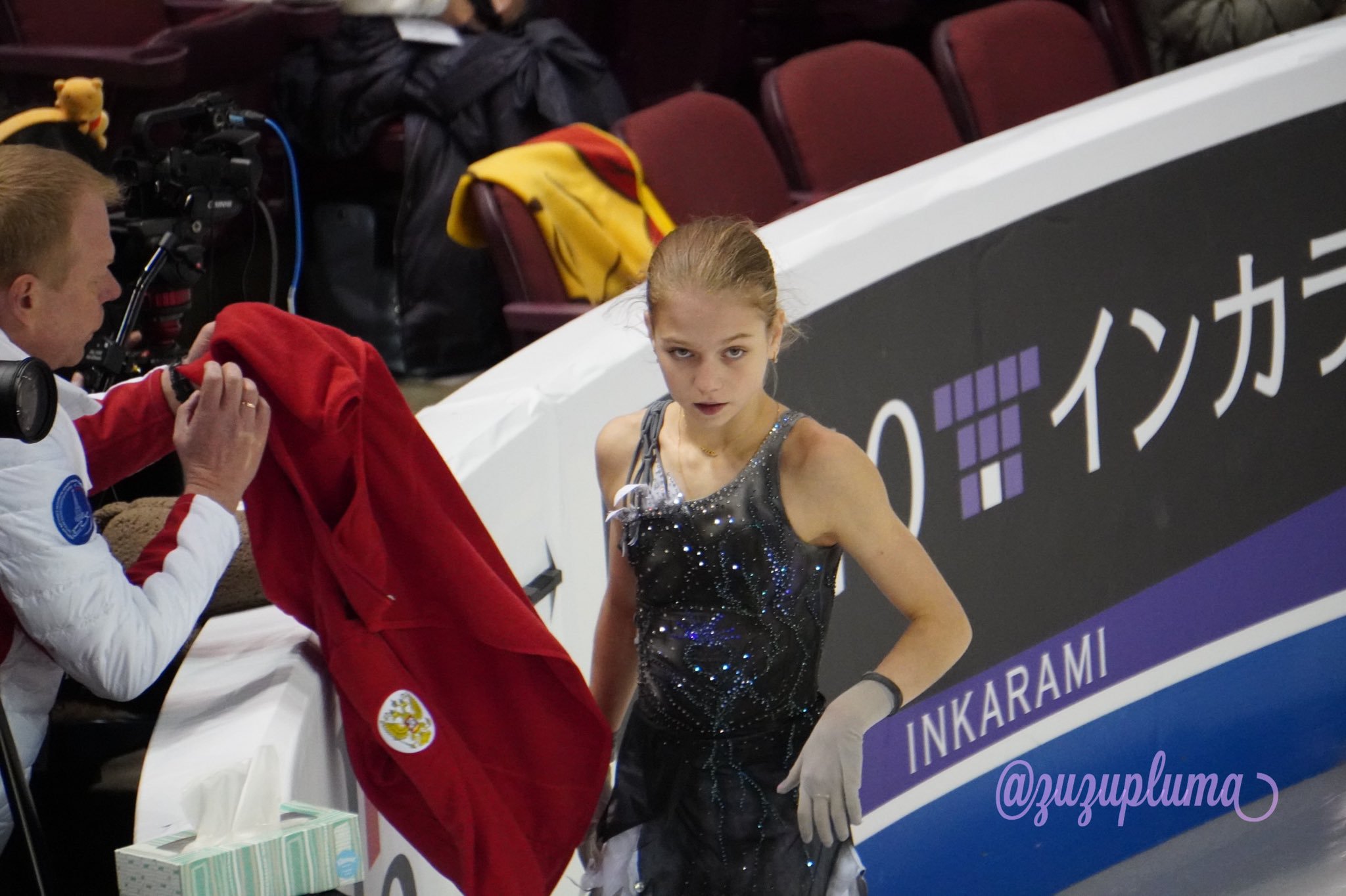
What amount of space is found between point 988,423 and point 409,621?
1.37 metres

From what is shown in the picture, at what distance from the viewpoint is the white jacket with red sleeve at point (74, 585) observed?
4.79 ft

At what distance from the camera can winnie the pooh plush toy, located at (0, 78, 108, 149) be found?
309 cm

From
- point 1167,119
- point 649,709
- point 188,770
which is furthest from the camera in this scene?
point 1167,119

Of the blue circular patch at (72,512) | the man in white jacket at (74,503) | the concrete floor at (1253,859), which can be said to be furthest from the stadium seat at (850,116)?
Answer: the blue circular patch at (72,512)

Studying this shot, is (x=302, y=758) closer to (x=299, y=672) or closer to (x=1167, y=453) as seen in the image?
(x=299, y=672)

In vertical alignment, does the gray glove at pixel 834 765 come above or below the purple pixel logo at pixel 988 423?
above

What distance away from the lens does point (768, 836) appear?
165 centimetres

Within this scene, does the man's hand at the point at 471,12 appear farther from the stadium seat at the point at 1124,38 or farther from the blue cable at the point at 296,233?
the stadium seat at the point at 1124,38

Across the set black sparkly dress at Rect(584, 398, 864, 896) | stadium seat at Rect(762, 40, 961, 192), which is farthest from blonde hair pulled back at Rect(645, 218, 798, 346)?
stadium seat at Rect(762, 40, 961, 192)

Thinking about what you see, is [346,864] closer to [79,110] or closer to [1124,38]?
[79,110]

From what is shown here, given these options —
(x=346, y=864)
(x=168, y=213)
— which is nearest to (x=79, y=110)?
(x=168, y=213)

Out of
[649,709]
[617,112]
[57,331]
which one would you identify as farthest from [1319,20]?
[57,331]

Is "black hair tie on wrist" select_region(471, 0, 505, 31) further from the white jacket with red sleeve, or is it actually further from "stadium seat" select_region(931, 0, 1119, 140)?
the white jacket with red sleeve

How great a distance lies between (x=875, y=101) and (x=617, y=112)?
0.89 m
